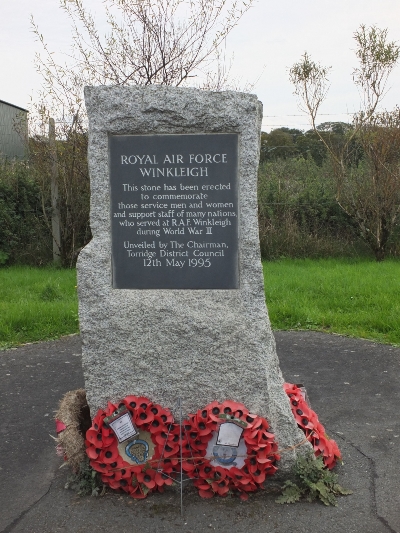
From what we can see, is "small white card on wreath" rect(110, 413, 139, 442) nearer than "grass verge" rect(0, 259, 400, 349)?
Yes

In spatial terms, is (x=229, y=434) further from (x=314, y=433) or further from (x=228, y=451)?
(x=314, y=433)

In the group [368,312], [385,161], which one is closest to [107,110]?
[368,312]

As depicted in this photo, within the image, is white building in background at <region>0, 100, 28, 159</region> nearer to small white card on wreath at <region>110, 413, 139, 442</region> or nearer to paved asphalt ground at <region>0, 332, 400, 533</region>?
paved asphalt ground at <region>0, 332, 400, 533</region>

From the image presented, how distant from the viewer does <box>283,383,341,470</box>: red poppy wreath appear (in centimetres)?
326

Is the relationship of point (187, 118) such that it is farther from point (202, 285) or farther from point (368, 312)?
point (368, 312)

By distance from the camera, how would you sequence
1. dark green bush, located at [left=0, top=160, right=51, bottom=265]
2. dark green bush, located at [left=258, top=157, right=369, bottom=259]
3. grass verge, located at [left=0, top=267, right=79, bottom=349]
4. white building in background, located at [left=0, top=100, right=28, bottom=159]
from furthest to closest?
1. white building in background, located at [left=0, top=100, right=28, bottom=159]
2. dark green bush, located at [left=258, top=157, right=369, bottom=259]
3. dark green bush, located at [left=0, top=160, right=51, bottom=265]
4. grass verge, located at [left=0, top=267, right=79, bottom=349]

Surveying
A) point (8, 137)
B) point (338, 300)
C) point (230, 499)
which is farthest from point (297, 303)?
point (8, 137)

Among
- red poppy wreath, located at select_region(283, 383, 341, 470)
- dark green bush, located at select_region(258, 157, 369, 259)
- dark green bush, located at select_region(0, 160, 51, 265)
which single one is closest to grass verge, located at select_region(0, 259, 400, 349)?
dark green bush, located at select_region(0, 160, 51, 265)

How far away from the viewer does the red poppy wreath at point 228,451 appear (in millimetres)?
3033

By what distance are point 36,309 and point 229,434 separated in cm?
395

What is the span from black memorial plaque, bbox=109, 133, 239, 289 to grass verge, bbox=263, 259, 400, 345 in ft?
10.3

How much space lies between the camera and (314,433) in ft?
10.7

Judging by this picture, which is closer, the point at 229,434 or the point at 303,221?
the point at 229,434

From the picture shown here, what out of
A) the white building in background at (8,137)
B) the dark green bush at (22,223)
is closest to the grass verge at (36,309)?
the dark green bush at (22,223)
